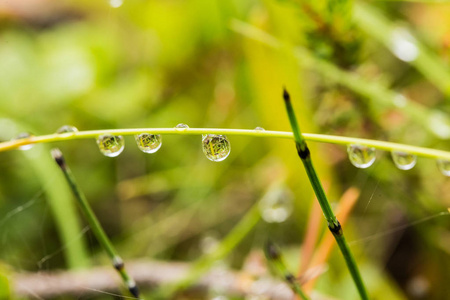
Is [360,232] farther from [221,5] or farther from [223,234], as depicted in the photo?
[221,5]

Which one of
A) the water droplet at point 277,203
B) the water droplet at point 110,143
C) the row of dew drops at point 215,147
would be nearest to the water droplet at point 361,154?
the row of dew drops at point 215,147

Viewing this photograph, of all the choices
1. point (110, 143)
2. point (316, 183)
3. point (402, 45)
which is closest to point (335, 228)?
point (316, 183)

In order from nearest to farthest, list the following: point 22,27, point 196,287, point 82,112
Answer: point 196,287 < point 82,112 < point 22,27

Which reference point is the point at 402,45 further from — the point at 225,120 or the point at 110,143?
the point at 110,143

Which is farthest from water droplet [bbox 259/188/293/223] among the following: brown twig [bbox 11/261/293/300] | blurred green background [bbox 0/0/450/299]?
brown twig [bbox 11/261/293/300]

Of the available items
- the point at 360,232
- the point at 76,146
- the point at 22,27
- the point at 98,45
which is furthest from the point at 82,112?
the point at 360,232
